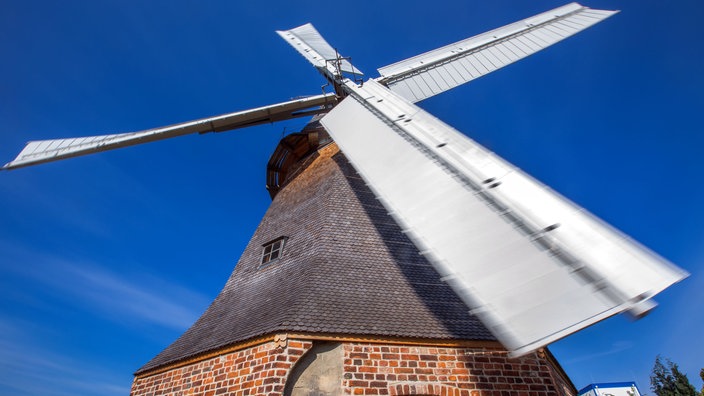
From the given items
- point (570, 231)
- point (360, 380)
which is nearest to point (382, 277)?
point (360, 380)

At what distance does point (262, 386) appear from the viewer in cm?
344

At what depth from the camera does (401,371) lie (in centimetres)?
363

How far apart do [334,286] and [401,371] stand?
1288 mm

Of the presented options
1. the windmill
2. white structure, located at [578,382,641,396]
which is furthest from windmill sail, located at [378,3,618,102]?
white structure, located at [578,382,641,396]

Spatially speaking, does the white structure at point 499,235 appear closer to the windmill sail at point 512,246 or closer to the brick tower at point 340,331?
the windmill sail at point 512,246

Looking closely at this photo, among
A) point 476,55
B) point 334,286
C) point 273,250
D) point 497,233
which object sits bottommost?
point 497,233

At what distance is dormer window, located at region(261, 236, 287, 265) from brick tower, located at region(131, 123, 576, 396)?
20mm

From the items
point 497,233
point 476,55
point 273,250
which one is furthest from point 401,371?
point 476,55

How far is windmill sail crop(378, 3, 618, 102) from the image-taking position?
24.0ft

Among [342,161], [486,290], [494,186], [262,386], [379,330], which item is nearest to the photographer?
[486,290]

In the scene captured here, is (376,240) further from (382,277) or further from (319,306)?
(319,306)

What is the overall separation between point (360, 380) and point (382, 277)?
57.0 inches

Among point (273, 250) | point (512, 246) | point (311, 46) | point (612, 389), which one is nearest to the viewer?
point (512, 246)

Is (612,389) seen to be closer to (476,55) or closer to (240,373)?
(476,55)
